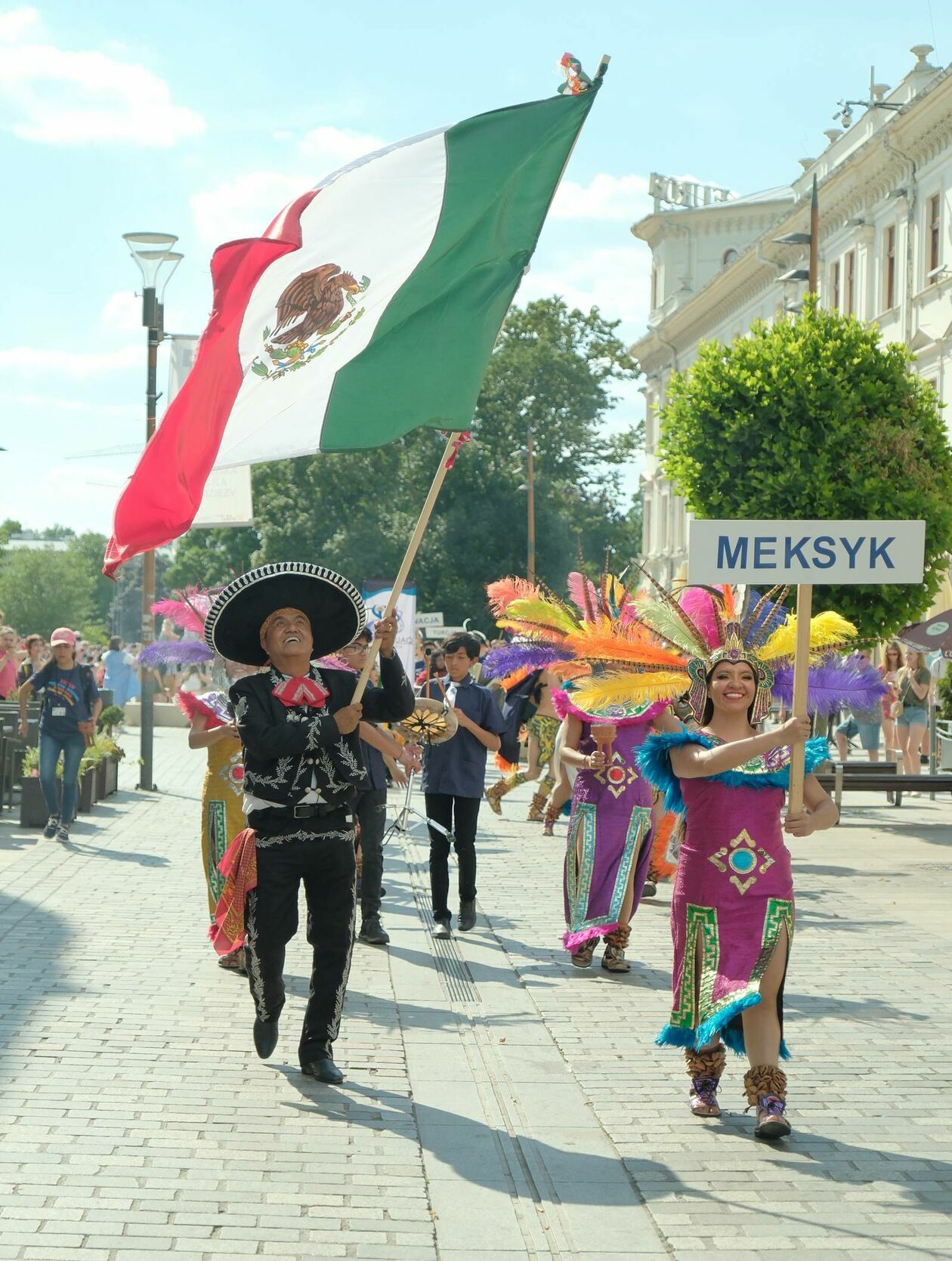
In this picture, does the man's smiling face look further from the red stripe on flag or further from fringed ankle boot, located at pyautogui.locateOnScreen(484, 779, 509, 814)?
fringed ankle boot, located at pyautogui.locateOnScreen(484, 779, 509, 814)

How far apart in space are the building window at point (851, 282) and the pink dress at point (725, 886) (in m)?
36.0

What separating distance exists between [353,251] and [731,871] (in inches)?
117

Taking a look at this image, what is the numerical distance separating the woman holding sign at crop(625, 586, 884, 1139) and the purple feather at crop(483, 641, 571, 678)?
415 cm

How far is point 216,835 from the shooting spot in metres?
9.10

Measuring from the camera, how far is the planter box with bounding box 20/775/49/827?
51.3ft

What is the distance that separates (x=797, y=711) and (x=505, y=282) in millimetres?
2286

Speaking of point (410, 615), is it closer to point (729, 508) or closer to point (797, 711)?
point (729, 508)

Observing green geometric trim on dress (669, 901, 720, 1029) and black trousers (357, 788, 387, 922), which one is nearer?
green geometric trim on dress (669, 901, 720, 1029)

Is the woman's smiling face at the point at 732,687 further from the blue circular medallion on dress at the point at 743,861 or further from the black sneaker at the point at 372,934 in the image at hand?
the black sneaker at the point at 372,934

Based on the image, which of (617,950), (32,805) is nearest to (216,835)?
(617,950)

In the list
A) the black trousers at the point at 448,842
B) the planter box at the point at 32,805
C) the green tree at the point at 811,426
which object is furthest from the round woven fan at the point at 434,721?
the green tree at the point at 811,426

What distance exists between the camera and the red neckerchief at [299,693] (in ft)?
21.1

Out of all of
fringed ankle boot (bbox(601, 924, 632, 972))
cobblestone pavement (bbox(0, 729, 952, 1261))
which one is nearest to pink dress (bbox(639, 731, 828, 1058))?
cobblestone pavement (bbox(0, 729, 952, 1261))

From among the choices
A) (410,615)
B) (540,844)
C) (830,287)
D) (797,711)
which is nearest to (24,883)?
(540,844)
